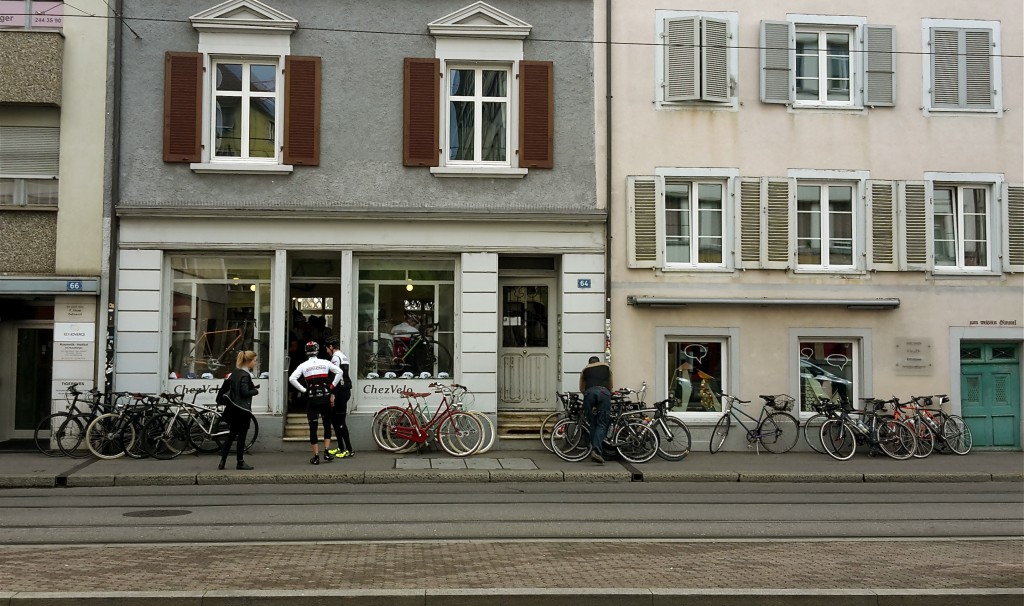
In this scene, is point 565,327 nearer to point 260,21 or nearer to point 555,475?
point 555,475

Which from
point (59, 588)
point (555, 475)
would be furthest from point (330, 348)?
point (59, 588)

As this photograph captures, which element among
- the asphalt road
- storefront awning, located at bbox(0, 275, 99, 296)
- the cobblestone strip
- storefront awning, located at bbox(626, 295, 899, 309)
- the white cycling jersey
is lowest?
the asphalt road

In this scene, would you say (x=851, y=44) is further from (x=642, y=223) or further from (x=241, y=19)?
(x=241, y=19)

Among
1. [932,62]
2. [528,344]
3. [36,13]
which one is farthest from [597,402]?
[36,13]

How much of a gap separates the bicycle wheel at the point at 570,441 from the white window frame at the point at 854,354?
4.33m

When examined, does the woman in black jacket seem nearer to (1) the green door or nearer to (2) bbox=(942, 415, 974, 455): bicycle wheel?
(2) bbox=(942, 415, 974, 455): bicycle wheel

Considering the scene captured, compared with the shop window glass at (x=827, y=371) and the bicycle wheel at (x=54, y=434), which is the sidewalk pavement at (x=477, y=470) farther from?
the shop window glass at (x=827, y=371)

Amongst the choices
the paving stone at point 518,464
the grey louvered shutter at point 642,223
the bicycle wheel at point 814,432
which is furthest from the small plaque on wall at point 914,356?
the paving stone at point 518,464

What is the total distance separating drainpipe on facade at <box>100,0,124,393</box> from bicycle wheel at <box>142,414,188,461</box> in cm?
127

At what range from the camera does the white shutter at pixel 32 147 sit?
53.2 feet

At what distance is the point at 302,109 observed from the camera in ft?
53.6

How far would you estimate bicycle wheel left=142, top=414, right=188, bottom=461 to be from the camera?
15.1 metres

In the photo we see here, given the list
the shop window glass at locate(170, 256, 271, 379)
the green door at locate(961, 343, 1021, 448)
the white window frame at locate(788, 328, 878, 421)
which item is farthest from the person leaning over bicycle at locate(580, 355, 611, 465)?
the green door at locate(961, 343, 1021, 448)

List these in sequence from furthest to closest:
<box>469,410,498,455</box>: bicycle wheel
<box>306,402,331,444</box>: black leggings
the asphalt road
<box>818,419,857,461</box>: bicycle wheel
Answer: <box>818,419,857,461</box>: bicycle wheel
<box>469,410,498,455</box>: bicycle wheel
<box>306,402,331,444</box>: black leggings
the asphalt road
